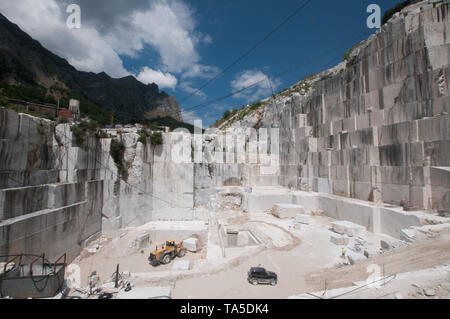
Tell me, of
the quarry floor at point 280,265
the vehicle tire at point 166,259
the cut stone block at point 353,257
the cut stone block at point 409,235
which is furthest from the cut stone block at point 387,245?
the vehicle tire at point 166,259

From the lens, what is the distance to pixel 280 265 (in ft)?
32.3

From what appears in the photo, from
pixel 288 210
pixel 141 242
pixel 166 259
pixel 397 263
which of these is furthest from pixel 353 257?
pixel 141 242

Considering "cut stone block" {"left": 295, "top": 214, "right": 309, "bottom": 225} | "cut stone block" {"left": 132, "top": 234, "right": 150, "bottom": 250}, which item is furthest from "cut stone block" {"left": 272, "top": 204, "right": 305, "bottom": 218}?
"cut stone block" {"left": 132, "top": 234, "right": 150, "bottom": 250}

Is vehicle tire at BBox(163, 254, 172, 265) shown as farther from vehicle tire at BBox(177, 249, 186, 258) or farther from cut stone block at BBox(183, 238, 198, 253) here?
cut stone block at BBox(183, 238, 198, 253)

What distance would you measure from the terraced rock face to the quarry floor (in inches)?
179

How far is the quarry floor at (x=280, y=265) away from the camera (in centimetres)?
722

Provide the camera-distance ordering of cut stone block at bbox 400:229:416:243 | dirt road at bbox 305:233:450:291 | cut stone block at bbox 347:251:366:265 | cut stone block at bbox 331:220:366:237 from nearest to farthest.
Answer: dirt road at bbox 305:233:450:291
cut stone block at bbox 347:251:366:265
cut stone block at bbox 400:229:416:243
cut stone block at bbox 331:220:366:237

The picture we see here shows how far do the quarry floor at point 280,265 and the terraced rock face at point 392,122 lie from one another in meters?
4.55

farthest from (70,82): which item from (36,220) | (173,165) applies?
(36,220)

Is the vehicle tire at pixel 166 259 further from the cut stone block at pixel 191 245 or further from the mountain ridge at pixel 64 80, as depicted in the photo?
the mountain ridge at pixel 64 80

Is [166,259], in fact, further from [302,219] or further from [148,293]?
[302,219]

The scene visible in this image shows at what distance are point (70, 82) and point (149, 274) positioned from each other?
253 feet

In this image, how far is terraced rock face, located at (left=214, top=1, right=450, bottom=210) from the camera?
519 inches

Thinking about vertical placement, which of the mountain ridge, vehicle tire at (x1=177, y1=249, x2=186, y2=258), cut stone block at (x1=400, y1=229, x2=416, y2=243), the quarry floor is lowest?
vehicle tire at (x1=177, y1=249, x2=186, y2=258)
